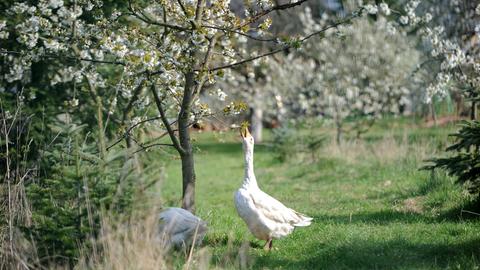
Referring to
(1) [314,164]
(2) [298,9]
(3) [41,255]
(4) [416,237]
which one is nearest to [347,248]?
(4) [416,237]

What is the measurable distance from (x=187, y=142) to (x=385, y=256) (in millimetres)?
2945

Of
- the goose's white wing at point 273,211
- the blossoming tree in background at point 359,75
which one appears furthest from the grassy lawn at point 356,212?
the blossoming tree in background at point 359,75

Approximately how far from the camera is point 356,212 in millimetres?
9680

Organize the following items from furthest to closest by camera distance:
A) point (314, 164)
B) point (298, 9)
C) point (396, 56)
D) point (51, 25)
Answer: point (298, 9) → point (396, 56) → point (314, 164) → point (51, 25)

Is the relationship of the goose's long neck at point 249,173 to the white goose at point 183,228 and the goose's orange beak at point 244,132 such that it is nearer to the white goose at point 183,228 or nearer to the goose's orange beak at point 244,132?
the goose's orange beak at point 244,132

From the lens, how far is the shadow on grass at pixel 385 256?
666 centimetres

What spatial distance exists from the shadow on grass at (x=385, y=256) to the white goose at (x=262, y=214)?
0.34 meters

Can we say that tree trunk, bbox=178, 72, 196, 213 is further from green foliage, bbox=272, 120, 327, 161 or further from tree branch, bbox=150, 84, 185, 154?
green foliage, bbox=272, 120, 327, 161

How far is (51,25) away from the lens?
9.10m

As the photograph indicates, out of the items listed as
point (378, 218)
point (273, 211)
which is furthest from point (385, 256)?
point (378, 218)

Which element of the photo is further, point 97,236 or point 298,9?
point 298,9

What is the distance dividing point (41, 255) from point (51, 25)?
141 inches

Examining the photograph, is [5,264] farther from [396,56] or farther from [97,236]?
[396,56]

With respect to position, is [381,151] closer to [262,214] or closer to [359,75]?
[359,75]
